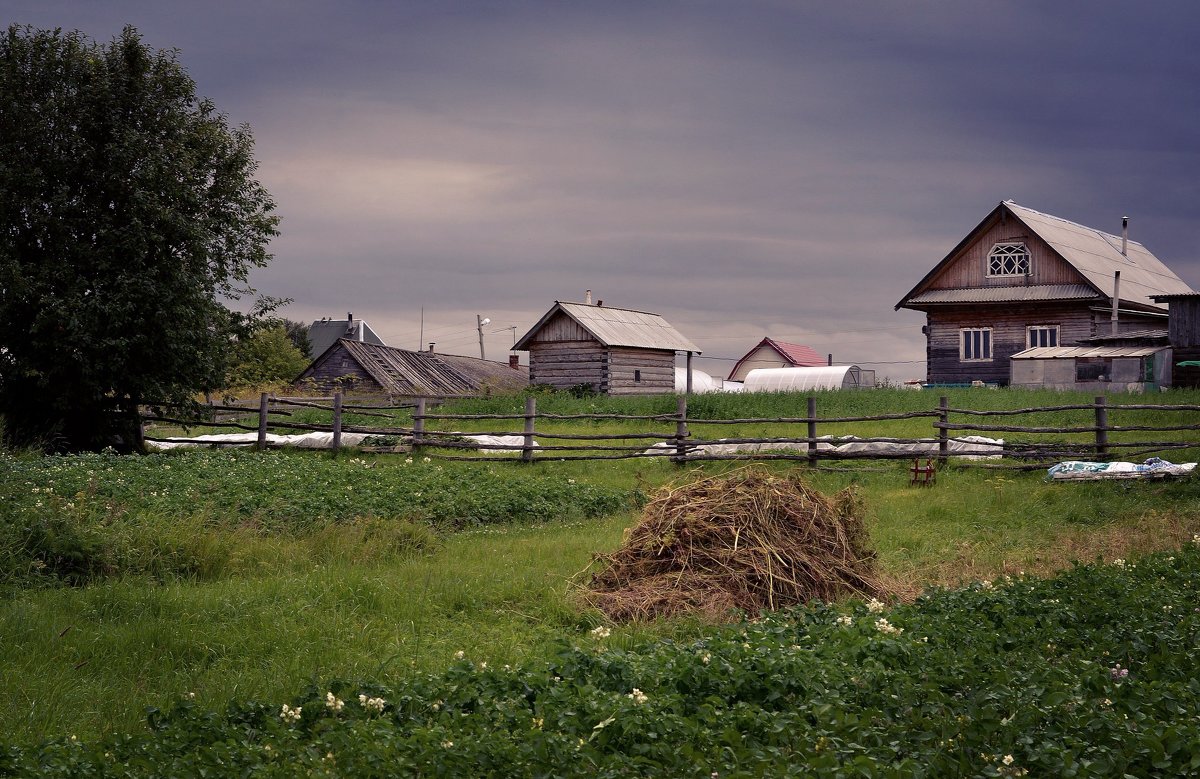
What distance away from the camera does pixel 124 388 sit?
872 inches

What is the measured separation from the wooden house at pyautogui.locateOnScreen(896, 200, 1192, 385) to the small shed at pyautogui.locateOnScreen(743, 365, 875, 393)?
8.69 meters

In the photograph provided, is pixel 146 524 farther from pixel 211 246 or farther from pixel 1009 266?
pixel 1009 266

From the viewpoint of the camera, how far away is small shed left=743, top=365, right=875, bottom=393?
5122cm

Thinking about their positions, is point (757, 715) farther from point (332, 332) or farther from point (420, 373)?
point (332, 332)

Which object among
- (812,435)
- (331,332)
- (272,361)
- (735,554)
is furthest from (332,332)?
(735,554)

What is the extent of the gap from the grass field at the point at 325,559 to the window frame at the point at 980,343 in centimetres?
2430

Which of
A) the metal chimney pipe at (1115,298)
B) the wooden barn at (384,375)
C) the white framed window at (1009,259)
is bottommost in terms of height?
the wooden barn at (384,375)

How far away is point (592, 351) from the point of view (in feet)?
137

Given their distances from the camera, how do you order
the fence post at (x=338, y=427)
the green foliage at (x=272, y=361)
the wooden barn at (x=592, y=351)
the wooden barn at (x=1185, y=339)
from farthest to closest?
1. the green foliage at (x=272, y=361)
2. the wooden barn at (x=592, y=351)
3. the wooden barn at (x=1185, y=339)
4. the fence post at (x=338, y=427)

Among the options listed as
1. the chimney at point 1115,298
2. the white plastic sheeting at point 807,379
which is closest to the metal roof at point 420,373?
the white plastic sheeting at point 807,379

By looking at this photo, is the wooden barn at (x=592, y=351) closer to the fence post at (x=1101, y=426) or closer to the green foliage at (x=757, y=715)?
the fence post at (x=1101, y=426)

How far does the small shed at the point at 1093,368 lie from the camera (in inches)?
1288

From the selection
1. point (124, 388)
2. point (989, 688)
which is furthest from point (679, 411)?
point (989, 688)

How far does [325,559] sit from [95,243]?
46.9 ft
